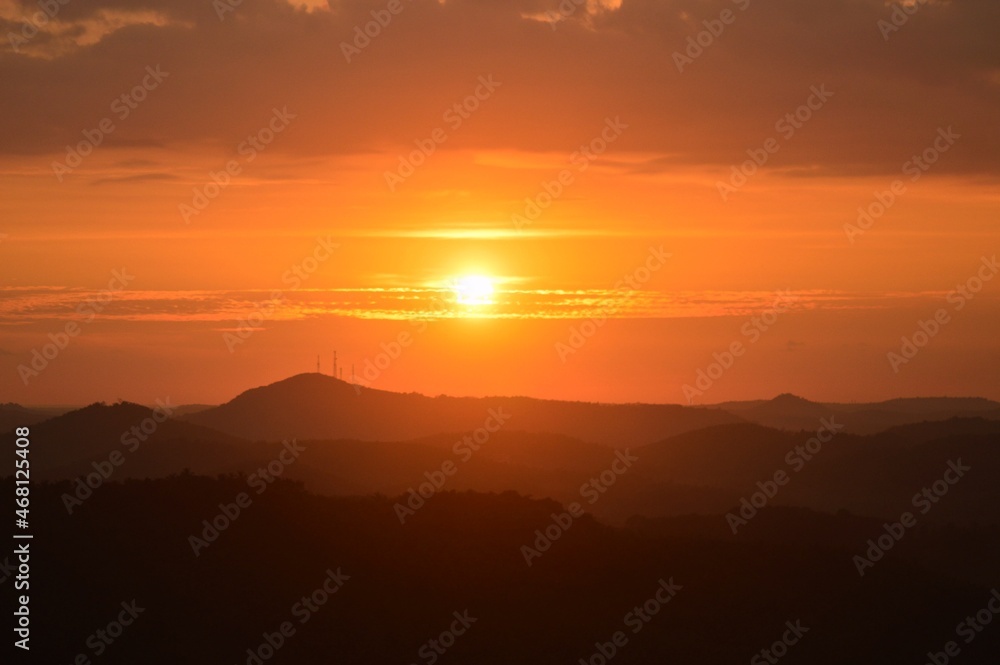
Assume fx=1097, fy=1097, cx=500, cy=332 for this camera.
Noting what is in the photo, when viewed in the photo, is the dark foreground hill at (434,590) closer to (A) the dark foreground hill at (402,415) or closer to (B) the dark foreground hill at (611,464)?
(B) the dark foreground hill at (611,464)

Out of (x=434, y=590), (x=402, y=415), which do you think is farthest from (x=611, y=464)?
(x=434, y=590)

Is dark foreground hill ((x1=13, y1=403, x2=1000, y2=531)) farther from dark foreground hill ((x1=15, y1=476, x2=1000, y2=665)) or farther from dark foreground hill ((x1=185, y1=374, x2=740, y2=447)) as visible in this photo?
dark foreground hill ((x1=185, y1=374, x2=740, y2=447))

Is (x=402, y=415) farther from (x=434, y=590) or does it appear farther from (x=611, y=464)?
(x=434, y=590)

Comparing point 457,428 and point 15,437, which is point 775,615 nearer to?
point 15,437

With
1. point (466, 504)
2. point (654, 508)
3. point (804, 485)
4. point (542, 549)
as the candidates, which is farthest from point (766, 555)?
point (804, 485)

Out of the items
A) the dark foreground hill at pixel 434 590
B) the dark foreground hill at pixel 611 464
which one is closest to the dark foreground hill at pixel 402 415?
the dark foreground hill at pixel 611 464

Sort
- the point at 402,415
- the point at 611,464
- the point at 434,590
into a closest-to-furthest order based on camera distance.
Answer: the point at 434,590, the point at 611,464, the point at 402,415
